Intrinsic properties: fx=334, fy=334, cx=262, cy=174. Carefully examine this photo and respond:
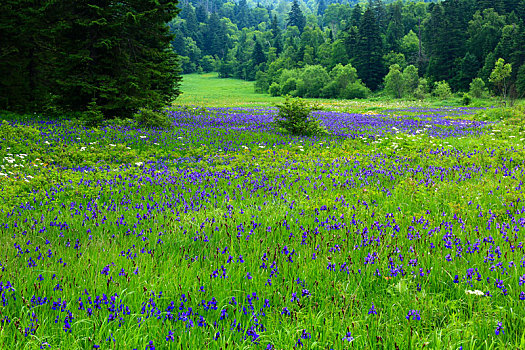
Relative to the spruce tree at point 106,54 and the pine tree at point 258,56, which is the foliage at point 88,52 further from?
the pine tree at point 258,56

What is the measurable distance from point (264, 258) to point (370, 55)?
92.4 metres

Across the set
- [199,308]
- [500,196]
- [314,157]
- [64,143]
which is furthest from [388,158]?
[64,143]

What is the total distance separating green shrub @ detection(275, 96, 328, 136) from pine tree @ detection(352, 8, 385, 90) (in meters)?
77.2

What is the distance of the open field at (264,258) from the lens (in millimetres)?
2543

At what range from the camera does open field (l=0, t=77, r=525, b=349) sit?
100 inches

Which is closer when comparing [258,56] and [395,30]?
[395,30]

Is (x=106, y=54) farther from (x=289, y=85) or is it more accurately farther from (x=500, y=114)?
(x=289, y=85)

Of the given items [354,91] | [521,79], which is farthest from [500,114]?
[354,91]

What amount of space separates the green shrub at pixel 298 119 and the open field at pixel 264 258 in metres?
7.20

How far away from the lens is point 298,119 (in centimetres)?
1540

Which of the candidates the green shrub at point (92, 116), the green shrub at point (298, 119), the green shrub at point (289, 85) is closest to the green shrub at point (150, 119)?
the green shrub at point (92, 116)

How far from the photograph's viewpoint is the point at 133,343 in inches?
95.9

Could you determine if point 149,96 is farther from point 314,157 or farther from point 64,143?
point 314,157

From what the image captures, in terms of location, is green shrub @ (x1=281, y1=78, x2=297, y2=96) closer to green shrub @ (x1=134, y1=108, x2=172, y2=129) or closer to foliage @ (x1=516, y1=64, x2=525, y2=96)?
foliage @ (x1=516, y1=64, x2=525, y2=96)
